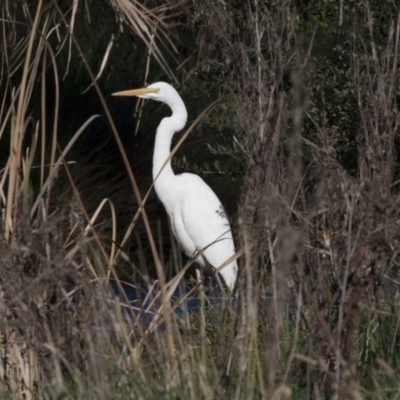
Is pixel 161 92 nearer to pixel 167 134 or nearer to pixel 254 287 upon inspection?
pixel 167 134

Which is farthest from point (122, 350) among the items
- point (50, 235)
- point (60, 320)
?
point (50, 235)

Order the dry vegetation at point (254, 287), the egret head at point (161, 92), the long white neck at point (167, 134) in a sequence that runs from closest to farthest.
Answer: the dry vegetation at point (254, 287) → the egret head at point (161, 92) → the long white neck at point (167, 134)

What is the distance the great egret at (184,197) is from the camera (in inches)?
297

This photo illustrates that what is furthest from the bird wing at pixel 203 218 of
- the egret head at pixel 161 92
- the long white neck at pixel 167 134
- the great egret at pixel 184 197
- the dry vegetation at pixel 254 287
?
the dry vegetation at pixel 254 287

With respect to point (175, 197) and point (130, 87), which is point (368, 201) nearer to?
point (175, 197)

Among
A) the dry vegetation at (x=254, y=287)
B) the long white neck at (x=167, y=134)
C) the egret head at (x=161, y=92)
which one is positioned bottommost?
the long white neck at (x=167, y=134)

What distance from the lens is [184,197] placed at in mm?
7684

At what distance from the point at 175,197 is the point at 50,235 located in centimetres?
444

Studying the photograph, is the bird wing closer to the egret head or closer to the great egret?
the great egret

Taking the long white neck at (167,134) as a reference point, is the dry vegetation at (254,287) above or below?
above

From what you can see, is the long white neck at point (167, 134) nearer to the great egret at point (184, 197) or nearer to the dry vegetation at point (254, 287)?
the great egret at point (184, 197)

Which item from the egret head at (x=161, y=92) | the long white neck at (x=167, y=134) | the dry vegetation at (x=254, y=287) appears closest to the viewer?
the dry vegetation at (x=254, y=287)

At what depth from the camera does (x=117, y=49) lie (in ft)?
32.4

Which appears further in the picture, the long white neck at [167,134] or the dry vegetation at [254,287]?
the long white neck at [167,134]
